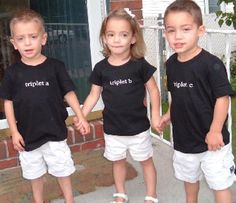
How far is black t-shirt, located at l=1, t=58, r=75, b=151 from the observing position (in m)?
2.67

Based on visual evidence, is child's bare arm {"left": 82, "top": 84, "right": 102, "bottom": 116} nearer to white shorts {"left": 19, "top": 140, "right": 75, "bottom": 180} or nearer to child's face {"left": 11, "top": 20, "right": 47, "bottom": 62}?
white shorts {"left": 19, "top": 140, "right": 75, "bottom": 180}

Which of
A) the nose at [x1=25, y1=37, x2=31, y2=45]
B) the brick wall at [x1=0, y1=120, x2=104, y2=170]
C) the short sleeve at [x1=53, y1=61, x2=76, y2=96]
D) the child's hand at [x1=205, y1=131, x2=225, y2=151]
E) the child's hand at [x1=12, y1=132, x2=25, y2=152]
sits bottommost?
the brick wall at [x1=0, y1=120, x2=104, y2=170]

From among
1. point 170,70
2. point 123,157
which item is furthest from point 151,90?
point 123,157

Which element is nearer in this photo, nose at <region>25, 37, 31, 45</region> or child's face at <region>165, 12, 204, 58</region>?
child's face at <region>165, 12, 204, 58</region>

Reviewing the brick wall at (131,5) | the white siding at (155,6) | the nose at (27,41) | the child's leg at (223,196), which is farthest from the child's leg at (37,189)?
the white siding at (155,6)

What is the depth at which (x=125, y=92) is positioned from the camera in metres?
2.76

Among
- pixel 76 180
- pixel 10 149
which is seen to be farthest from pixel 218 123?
pixel 10 149

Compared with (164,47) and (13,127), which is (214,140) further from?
(164,47)

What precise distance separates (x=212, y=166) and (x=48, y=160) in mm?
1010

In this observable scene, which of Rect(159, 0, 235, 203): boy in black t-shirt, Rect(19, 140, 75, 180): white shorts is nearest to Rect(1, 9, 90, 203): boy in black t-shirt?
Rect(19, 140, 75, 180): white shorts

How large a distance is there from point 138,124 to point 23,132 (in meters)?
0.70

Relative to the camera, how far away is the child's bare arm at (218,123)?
2.34 meters

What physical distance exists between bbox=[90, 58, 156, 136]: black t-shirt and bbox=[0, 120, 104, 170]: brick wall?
3.52 ft

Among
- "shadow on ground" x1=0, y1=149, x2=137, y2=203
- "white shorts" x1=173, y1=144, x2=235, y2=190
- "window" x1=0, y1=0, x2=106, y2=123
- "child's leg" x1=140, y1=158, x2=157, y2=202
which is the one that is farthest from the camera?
"window" x1=0, y1=0, x2=106, y2=123
